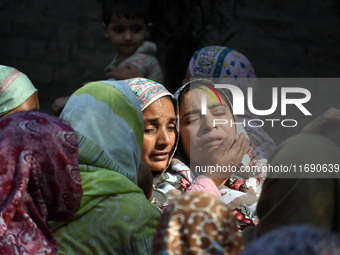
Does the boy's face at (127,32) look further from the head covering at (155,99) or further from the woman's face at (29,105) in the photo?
the head covering at (155,99)

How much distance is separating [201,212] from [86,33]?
19.0ft

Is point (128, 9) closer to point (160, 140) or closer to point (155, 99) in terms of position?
point (155, 99)

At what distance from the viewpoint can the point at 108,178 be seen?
260 centimetres

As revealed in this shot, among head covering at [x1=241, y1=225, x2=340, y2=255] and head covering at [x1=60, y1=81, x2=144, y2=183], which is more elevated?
head covering at [x1=241, y1=225, x2=340, y2=255]

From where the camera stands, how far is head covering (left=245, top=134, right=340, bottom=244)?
2137 millimetres

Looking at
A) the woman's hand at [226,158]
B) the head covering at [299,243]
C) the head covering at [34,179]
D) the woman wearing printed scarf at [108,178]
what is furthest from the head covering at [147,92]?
the head covering at [299,243]

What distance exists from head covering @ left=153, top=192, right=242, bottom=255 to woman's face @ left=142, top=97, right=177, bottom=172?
1513 mm

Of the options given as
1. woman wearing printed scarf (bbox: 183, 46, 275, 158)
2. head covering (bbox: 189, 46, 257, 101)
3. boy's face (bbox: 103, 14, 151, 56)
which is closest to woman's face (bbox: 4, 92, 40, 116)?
woman wearing printed scarf (bbox: 183, 46, 275, 158)

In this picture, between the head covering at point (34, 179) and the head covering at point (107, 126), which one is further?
the head covering at point (107, 126)

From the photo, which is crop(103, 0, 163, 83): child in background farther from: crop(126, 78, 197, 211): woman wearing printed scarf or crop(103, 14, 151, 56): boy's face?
crop(126, 78, 197, 211): woman wearing printed scarf

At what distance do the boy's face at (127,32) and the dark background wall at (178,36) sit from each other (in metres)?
0.46

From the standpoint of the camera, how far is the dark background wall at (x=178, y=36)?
21.9 ft

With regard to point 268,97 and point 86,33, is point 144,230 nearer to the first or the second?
point 268,97

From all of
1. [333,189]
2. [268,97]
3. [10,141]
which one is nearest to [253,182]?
[333,189]
